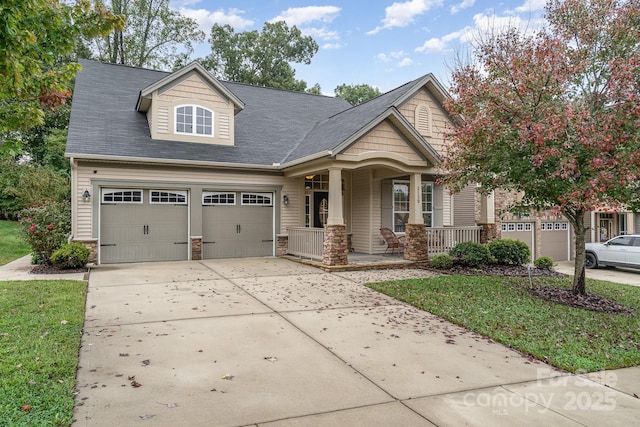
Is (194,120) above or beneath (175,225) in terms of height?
above

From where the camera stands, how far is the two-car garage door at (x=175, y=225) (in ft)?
40.5

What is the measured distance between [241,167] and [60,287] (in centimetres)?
662

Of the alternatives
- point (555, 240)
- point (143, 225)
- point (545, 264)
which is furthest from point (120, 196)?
point (555, 240)

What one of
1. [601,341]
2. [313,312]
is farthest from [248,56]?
[601,341]

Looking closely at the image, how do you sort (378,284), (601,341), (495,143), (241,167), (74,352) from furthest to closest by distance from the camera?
1. (241,167)
2. (378,284)
3. (495,143)
4. (601,341)
5. (74,352)

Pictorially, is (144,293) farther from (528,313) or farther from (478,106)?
(478,106)

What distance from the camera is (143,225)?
12.7m

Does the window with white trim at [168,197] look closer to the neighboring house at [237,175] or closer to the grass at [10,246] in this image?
the neighboring house at [237,175]

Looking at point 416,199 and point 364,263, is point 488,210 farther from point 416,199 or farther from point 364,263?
point 364,263

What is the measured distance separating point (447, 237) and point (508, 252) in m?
1.88

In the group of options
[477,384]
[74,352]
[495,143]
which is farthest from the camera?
[495,143]

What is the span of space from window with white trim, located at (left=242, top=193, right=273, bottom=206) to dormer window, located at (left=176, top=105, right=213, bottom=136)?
2.50 m

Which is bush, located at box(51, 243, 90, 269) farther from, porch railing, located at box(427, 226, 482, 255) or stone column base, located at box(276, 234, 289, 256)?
porch railing, located at box(427, 226, 482, 255)

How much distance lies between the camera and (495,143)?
26.4ft
